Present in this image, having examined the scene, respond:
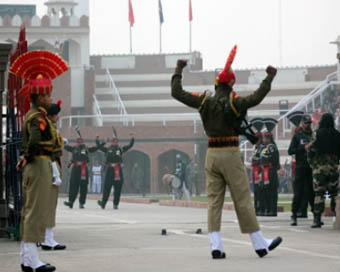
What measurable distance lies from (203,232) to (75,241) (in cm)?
239

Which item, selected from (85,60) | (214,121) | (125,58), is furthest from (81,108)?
(214,121)

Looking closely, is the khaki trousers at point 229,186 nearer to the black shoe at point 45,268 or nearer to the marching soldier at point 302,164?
the black shoe at point 45,268

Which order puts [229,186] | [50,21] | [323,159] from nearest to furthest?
[229,186] → [323,159] → [50,21]

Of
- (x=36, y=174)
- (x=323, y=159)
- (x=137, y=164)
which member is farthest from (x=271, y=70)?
(x=137, y=164)

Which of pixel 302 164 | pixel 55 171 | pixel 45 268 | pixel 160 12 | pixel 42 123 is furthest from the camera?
pixel 160 12

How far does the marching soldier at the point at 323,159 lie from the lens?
17.6 metres

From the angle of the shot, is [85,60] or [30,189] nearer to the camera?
[30,189]

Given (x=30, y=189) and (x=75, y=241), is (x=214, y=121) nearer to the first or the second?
(x=30, y=189)

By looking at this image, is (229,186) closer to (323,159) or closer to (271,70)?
(271,70)


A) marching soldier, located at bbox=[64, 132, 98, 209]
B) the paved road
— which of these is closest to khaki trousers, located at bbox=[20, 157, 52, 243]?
the paved road

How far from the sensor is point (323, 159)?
17.7 metres

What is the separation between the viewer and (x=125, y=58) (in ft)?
321

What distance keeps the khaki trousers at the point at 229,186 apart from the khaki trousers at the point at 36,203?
198 centimetres

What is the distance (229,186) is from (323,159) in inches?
225
